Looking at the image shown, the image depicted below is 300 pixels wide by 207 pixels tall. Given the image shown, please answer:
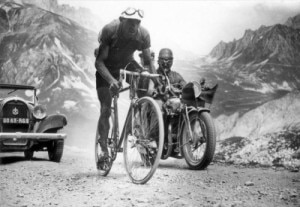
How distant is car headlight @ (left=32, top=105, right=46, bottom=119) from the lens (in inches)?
194

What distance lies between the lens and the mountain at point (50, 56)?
852 centimetres

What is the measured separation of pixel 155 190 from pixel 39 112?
2968mm

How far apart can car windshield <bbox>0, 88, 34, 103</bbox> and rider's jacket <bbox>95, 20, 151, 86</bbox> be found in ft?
8.48

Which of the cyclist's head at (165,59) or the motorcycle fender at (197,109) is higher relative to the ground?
the cyclist's head at (165,59)

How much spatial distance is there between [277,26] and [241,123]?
1688mm

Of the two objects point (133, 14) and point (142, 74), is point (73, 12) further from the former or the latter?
point (142, 74)

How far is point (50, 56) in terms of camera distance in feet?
29.4

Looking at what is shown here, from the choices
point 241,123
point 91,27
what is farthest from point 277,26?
point 91,27

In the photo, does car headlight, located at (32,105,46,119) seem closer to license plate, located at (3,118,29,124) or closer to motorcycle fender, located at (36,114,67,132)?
motorcycle fender, located at (36,114,67,132)

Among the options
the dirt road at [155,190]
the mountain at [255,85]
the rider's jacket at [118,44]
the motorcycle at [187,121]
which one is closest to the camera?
the dirt road at [155,190]

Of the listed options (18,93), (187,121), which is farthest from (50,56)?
(187,121)

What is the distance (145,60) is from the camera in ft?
9.84

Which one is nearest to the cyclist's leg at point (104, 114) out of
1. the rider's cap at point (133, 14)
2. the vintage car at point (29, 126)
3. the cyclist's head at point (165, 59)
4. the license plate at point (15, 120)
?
the rider's cap at point (133, 14)

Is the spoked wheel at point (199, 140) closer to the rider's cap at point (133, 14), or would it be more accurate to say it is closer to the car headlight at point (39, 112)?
the rider's cap at point (133, 14)
